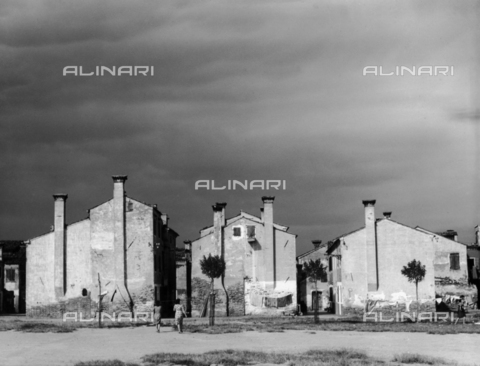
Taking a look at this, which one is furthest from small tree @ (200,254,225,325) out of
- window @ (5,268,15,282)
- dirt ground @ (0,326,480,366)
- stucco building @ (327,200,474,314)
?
window @ (5,268,15,282)

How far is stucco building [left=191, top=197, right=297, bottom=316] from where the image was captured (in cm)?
4784

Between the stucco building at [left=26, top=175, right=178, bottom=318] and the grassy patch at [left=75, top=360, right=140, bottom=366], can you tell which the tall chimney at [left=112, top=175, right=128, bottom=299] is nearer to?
the stucco building at [left=26, top=175, right=178, bottom=318]

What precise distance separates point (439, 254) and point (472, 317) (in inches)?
357

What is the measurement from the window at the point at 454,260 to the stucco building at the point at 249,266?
1296 cm

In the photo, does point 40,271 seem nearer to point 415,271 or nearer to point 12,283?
point 12,283

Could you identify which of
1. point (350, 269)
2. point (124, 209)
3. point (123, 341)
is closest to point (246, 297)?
point (350, 269)

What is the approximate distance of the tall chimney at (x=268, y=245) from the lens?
48.0 metres

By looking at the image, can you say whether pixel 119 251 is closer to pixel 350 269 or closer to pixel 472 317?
pixel 350 269

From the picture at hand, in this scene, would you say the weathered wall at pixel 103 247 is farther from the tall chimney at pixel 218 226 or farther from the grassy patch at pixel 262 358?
the grassy patch at pixel 262 358

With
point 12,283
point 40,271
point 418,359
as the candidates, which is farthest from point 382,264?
point 12,283

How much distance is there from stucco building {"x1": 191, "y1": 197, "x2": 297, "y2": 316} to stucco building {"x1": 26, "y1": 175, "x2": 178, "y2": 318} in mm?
3734

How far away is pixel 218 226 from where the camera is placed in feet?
160

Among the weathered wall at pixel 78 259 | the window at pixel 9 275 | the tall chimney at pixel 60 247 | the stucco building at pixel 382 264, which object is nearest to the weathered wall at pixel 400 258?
the stucco building at pixel 382 264

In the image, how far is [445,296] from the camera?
170ft
